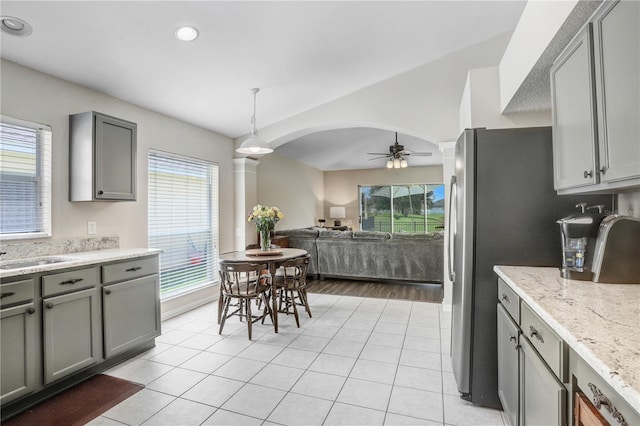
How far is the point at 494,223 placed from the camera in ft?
6.75

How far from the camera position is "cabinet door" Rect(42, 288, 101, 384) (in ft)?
7.06

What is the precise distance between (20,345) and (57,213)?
116 centimetres

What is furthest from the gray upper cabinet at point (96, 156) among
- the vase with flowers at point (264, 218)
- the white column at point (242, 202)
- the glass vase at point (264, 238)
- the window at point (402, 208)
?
the window at point (402, 208)

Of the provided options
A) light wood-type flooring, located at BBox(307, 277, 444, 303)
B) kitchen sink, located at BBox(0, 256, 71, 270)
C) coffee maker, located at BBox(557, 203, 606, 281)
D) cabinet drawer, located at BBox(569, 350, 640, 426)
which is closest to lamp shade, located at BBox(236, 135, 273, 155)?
kitchen sink, located at BBox(0, 256, 71, 270)

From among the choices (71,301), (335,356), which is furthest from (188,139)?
(335,356)

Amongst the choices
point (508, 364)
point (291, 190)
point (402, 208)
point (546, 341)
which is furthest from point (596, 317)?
point (402, 208)

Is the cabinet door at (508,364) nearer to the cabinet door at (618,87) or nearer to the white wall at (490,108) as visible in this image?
the cabinet door at (618,87)

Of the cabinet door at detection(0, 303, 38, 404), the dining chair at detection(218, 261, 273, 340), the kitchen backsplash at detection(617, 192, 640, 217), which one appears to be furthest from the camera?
the dining chair at detection(218, 261, 273, 340)

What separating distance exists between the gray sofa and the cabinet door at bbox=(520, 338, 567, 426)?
12.5 ft

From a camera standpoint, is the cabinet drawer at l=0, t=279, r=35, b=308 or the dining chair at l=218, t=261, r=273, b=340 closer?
the cabinet drawer at l=0, t=279, r=35, b=308

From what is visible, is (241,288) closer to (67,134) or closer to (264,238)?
(264,238)

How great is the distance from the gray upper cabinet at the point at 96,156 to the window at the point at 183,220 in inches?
30.3

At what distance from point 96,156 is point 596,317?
3441 millimetres

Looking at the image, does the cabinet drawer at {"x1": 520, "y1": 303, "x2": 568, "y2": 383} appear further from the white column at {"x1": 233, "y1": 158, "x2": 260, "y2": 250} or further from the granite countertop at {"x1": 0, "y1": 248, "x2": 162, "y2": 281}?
the white column at {"x1": 233, "y1": 158, "x2": 260, "y2": 250}
